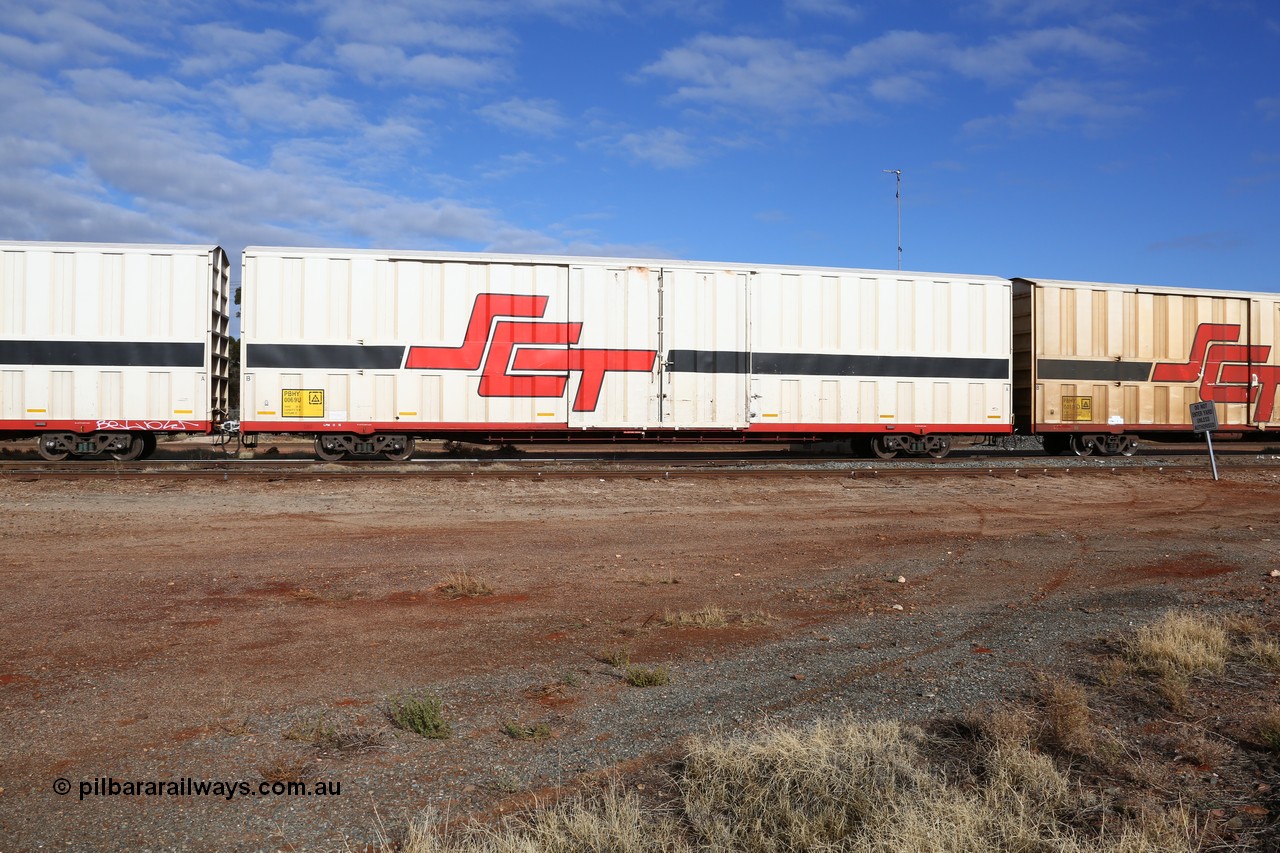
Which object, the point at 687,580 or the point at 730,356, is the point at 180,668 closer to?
the point at 687,580

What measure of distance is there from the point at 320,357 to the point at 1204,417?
18592mm

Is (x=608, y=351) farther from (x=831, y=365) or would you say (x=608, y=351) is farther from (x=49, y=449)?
(x=49, y=449)

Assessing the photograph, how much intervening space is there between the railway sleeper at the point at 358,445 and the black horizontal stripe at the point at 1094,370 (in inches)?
579

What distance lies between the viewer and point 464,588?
26.1ft

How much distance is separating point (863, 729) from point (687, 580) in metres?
4.10

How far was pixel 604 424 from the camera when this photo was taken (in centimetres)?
1725

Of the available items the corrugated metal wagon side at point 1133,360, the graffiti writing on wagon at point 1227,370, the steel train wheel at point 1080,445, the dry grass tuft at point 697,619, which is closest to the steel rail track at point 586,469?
the steel train wheel at point 1080,445

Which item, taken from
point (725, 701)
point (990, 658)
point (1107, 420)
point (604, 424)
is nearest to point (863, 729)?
point (725, 701)

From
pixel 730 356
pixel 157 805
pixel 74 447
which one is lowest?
pixel 157 805

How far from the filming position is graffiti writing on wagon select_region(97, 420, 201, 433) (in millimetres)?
15641

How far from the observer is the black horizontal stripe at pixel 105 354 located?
15398 millimetres

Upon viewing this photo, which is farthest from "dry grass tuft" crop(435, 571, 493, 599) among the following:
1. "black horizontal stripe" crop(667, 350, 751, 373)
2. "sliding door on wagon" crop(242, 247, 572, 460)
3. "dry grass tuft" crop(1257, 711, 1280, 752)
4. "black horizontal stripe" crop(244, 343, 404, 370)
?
"black horizontal stripe" crop(667, 350, 751, 373)

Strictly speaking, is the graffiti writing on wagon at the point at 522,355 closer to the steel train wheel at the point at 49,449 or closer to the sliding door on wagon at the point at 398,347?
the sliding door on wagon at the point at 398,347

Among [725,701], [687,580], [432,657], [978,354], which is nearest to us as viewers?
[725,701]
